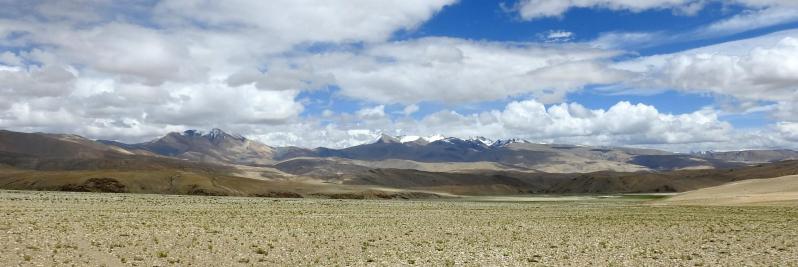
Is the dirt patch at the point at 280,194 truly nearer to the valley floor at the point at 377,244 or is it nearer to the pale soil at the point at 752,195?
the pale soil at the point at 752,195

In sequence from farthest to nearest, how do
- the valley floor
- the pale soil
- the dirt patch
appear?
1. the dirt patch
2. the pale soil
3. the valley floor

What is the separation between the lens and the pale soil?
8216 centimetres

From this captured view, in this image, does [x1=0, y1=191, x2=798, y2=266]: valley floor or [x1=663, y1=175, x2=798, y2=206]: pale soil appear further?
[x1=663, y1=175, x2=798, y2=206]: pale soil

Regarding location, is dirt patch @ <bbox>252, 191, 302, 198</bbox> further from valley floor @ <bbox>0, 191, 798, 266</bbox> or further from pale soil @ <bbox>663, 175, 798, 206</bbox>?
valley floor @ <bbox>0, 191, 798, 266</bbox>

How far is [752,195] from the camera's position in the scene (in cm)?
9506

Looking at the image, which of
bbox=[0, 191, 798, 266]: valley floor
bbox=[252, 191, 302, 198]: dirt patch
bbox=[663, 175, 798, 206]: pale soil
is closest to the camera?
bbox=[0, 191, 798, 266]: valley floor

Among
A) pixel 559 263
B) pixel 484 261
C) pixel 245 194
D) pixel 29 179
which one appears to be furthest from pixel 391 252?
pixel 29 179

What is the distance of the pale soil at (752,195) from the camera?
8216 cm

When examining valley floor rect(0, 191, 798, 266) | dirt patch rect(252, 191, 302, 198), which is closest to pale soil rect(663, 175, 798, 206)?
valley floor rect(0, 191, 798, 266)

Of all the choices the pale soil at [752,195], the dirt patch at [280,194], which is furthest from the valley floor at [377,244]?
the dirt patch at [280,194]

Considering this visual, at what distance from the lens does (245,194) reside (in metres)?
146

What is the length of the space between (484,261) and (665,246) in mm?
11169

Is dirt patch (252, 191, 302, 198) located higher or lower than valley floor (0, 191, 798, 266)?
higher

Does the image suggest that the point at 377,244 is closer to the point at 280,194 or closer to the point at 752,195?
the point at 752,195
